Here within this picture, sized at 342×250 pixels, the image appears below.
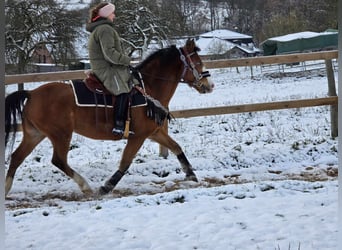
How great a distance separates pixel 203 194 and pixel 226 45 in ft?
39.5

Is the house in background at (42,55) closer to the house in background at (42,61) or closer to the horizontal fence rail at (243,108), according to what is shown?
the house in background at (42,61)

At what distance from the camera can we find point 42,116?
425cm

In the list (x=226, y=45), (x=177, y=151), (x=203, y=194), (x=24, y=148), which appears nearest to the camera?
(x=203, y=194)

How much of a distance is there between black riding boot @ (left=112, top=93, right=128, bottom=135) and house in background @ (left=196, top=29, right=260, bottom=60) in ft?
24.3

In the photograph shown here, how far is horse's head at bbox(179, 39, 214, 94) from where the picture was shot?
4.64 m

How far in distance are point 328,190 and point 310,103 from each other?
7.34 feet

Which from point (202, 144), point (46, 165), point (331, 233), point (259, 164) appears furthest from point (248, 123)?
point (331, 233)

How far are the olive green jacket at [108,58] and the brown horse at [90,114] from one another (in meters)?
0.28

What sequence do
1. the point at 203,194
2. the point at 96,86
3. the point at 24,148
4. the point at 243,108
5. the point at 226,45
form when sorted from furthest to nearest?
the point at 226,45 < the point at 243,108 < the point at 24,148 < the point at 96,86 < the point at 203,194

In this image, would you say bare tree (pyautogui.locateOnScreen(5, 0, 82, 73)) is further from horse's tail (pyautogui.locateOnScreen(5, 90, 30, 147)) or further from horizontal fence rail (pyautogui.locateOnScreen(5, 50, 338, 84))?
horse's tail (pyautogui.locateOnScreen(5, 90, 30, 147))

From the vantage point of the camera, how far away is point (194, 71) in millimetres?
4637

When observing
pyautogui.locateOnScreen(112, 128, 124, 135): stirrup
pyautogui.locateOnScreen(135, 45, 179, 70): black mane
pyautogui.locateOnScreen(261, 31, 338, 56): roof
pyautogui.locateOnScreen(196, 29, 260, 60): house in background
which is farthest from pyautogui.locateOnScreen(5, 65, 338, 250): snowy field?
pyautogui.locateOnScreen(261, 31, 338, 56): roof

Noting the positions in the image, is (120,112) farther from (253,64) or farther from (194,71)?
(253,64)

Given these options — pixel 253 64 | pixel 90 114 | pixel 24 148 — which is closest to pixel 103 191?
pixel 90 114
